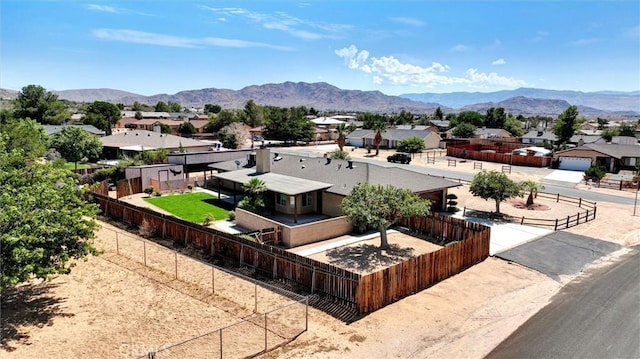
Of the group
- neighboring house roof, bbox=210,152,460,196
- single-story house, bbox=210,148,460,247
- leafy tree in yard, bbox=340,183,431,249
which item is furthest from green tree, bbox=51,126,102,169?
leafy tree in yard, bbox=340,183,431,249

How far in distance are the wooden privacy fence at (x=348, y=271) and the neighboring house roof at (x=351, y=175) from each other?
14.9 feet

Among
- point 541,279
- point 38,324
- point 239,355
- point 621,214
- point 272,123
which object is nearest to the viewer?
point 239,355

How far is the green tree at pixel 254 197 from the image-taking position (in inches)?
1235

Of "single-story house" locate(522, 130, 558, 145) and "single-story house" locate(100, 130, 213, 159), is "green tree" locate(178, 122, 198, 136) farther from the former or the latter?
"single-story house" locate(522, 130, 558, 145)

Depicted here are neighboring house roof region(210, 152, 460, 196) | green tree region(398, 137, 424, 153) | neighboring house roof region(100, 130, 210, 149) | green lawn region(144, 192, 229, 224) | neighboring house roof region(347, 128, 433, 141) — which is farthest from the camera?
neighboring house roof region(347, 128, 433, 141)

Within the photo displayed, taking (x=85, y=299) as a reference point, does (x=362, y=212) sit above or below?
above

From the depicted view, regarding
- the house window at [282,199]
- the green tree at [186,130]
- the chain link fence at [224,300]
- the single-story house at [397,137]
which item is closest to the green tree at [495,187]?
the house window at [282,199]

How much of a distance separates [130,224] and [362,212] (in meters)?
17.1

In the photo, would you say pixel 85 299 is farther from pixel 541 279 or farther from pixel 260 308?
pixel 541 279

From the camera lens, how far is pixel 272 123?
3767 inches

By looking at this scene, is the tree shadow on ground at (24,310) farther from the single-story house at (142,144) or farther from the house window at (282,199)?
the single-story house at (142,144)

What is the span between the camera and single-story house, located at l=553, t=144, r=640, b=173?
5944cm

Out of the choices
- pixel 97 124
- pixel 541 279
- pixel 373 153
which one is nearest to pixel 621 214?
pixel 541 279

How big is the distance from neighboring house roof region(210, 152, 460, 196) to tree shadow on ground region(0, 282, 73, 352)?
59.4 feet
